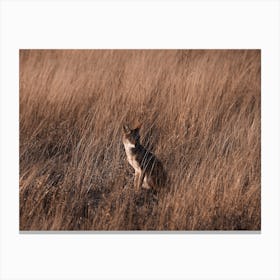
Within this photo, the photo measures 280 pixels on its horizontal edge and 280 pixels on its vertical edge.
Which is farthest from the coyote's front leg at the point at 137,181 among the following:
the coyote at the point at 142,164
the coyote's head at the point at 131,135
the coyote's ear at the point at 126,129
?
the coyote's ear at the point at 126,129

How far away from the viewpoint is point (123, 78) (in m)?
5.78

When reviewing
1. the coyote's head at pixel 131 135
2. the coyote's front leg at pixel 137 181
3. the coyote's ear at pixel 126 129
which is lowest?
the coyote's front leg at pixel 137 181

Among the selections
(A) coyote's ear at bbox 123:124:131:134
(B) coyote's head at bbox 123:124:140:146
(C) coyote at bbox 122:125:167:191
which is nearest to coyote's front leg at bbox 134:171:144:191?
(C) coyote at bbox 122:125:167:191

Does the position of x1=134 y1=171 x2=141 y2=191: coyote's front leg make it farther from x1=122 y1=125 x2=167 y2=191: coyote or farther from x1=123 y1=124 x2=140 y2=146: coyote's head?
x1=123 y1=124 x2=140 y2=146: coyote's head

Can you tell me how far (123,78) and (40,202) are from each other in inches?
57.1

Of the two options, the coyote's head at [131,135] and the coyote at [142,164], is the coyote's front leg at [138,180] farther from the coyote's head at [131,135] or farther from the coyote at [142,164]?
the coyote's head at [131,135]

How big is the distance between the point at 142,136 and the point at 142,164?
0.30 metres

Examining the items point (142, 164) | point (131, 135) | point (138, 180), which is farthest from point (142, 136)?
point (138, 180)

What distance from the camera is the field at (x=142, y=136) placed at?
555cm

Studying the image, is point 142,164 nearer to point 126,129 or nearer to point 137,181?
point 137,181

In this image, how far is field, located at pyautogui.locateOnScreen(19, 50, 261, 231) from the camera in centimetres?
555

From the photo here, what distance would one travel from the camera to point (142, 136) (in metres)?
5.66
